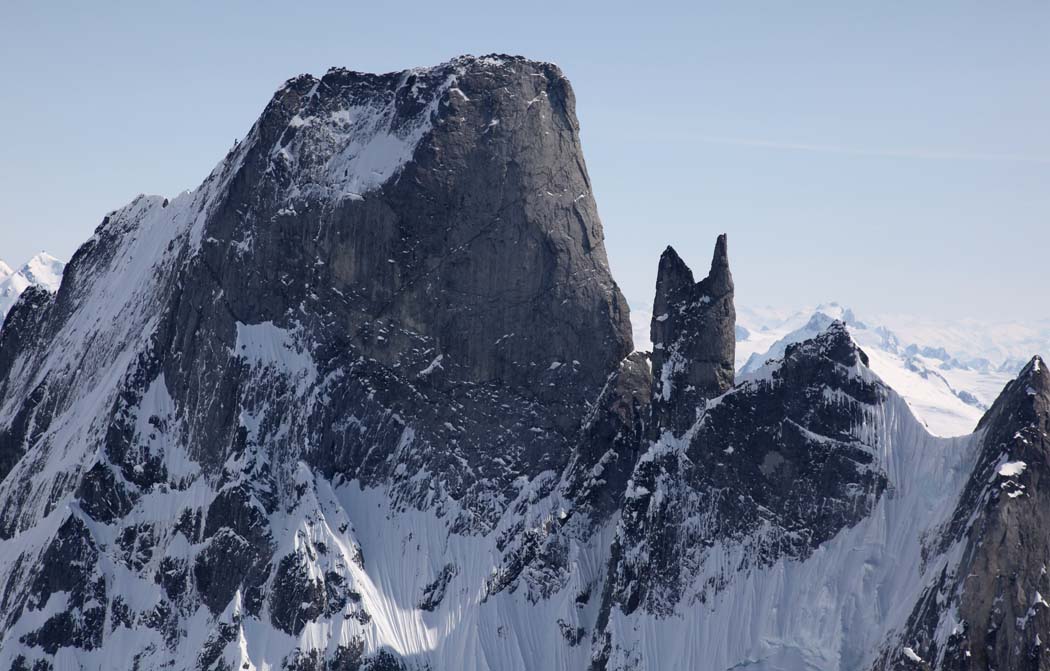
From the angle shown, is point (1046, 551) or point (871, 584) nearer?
point (1046, 551)

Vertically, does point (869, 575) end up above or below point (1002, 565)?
below

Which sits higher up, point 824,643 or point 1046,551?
point 1046,551

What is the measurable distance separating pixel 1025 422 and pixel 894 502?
22160 mm

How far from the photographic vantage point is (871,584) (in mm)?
194000

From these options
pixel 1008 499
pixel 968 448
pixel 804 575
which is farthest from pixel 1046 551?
pixel 804 575

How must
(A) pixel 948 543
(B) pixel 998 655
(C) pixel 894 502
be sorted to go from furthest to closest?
1. (C) pixel 894 502
2. (A) pixel 948 543
3. (B) pixel 998 655

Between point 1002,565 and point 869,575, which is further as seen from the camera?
point 869,575

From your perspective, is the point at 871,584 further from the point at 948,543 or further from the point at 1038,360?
the point at 1038,360

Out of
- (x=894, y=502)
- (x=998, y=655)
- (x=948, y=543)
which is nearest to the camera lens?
(x=998, y=655)

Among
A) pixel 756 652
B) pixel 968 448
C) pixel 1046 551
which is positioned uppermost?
pixel 968 448

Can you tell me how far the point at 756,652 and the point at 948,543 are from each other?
29.4 m

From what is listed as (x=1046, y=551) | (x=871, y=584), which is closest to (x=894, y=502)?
(x=871, y=584)

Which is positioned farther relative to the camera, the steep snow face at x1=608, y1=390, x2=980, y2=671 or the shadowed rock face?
the steep snow face at x1=608, y1=390, x2=980, y2=671

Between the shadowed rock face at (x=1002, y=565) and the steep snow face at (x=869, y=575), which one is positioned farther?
the steep snow face at (x=869, y=575)
